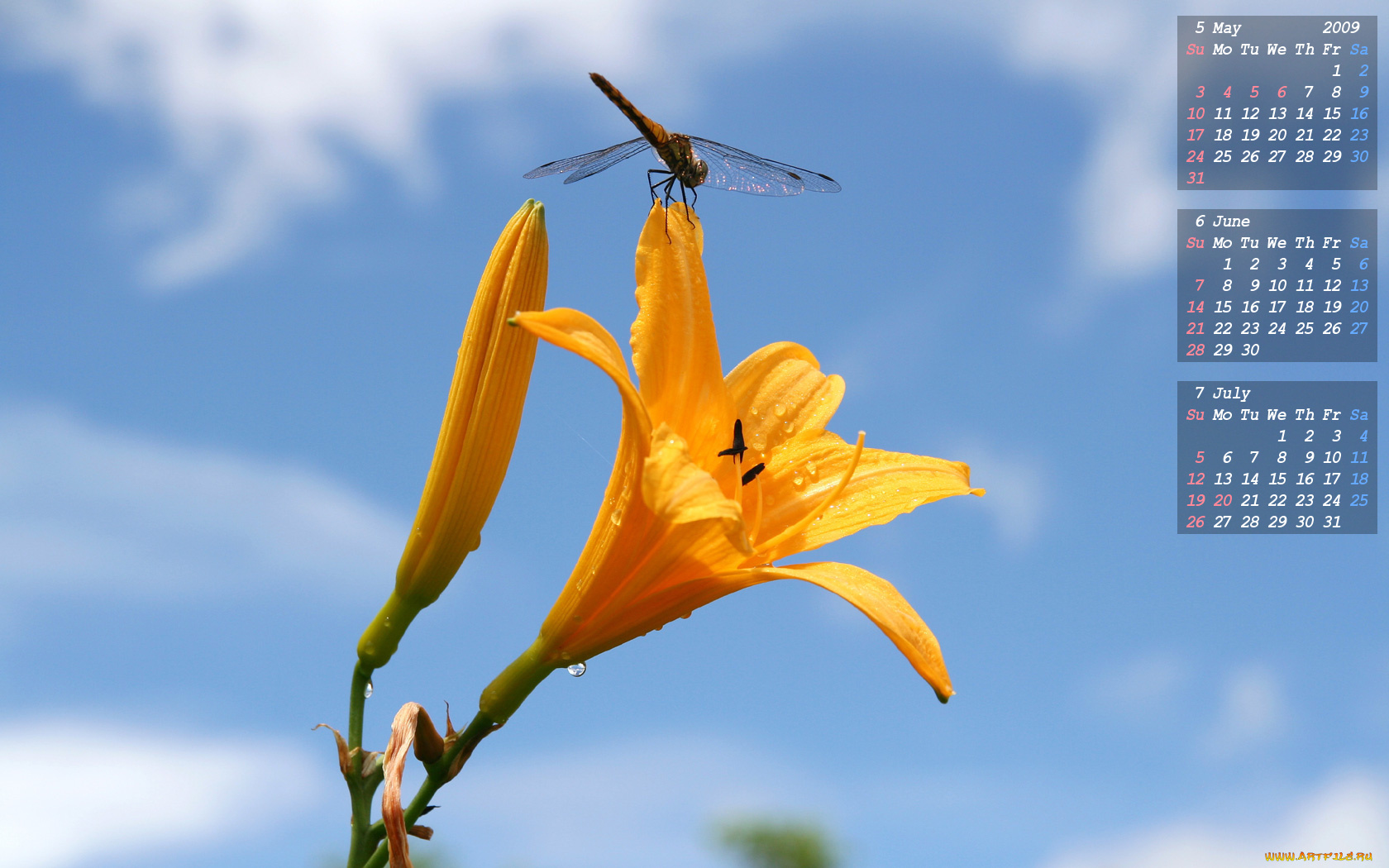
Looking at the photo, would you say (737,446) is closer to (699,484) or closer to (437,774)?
(699,484)

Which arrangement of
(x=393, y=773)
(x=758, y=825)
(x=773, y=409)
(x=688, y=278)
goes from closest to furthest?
(x=393, y=773)
(x=688, y=278)
(x=773, y=409)
(x=758, y=825)

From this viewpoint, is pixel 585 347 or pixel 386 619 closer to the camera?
pixel 585 347

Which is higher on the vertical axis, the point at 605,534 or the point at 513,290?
the point at 513,290

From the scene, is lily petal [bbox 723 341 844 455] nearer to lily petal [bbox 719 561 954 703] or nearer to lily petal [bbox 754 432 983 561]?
lily petal [bbox 754 432 983 561]

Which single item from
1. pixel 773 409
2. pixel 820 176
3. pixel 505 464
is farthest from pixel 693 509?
pixel 820 176

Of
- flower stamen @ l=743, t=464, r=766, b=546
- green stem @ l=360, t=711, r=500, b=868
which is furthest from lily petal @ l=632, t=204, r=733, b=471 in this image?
green stem @ l=360, t=711, r=500, b=868

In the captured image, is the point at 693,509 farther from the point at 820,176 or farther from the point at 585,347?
the point at 820,176

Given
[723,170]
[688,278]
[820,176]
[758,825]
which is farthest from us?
[758,825]

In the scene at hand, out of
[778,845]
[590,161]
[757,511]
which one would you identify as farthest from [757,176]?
[778,845]
